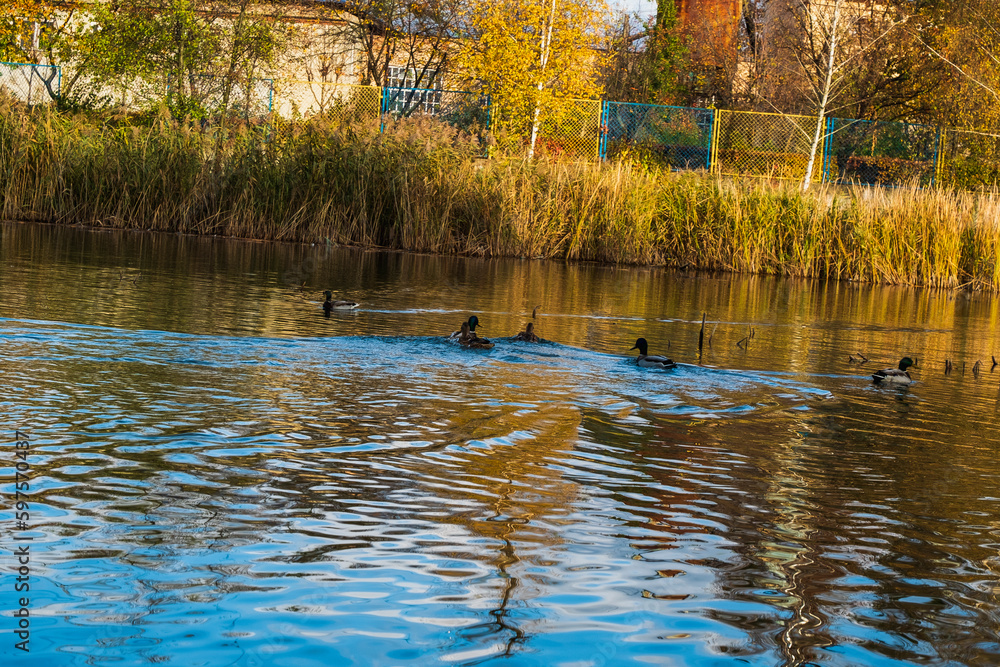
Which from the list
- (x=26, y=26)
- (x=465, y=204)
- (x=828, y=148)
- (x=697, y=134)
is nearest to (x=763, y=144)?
(x=828, y=148)

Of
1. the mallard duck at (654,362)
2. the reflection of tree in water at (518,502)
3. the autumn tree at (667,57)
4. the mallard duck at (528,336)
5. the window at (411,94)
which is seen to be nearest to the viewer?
the reflection of tree in water at (518,502)

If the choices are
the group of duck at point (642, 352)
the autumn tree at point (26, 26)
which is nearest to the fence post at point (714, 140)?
the autumn tree at point (26, 26)

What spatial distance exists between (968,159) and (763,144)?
6.34 m

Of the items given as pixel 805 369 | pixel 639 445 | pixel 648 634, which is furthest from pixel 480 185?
pixel 648 634

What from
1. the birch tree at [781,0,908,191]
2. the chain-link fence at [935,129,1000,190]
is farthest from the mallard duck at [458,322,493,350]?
the chain-link fence at [935,129,1000,190]

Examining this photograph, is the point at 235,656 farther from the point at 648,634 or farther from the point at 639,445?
the point at 639,445

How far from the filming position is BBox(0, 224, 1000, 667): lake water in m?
3.79

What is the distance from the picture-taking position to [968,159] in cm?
3425

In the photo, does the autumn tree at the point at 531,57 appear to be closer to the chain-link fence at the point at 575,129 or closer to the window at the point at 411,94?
the chain-link fence at the point at 575,129

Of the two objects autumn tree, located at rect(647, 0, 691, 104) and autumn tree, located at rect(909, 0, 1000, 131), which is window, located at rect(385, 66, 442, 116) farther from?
autumn tree, located at rect(909, 0, 1000, 131)

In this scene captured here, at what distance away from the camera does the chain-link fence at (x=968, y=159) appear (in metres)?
33.4

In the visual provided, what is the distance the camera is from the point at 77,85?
35.2 meters

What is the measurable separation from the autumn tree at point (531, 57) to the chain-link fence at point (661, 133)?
1261 millimetres

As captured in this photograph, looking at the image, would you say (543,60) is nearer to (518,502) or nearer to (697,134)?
(697,134)
